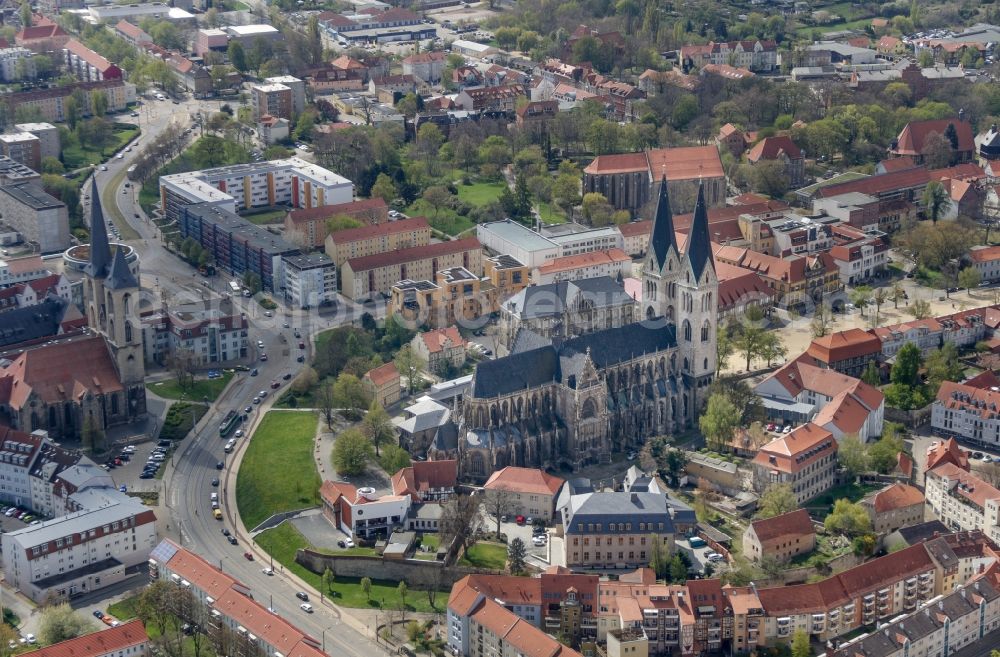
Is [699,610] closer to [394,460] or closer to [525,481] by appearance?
[525,481]

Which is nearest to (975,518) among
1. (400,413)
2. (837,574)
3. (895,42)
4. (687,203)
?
(837,574)

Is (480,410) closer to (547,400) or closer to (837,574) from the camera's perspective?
(547,400)

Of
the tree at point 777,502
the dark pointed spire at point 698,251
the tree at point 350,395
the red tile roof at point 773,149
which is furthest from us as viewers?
the red tile roof at point 773,149

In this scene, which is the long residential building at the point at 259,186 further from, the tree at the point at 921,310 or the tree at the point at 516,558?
the tree at the point at 516,558

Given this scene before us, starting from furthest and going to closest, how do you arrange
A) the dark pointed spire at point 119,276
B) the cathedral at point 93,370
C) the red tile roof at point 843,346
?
the red tile roof at point 843,346 < the dark pointed spire at point 119,276 < the cathedral at point 93,370

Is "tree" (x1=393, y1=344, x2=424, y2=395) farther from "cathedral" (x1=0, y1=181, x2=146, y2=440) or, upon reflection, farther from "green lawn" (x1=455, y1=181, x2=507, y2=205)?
"green lawn" (x1=455, y1=181, x2=507, y2=205)

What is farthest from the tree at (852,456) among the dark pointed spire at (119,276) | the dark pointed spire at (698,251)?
the dark pointed spire at (119,276)

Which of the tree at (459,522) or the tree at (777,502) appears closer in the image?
the tree at (459,522)
